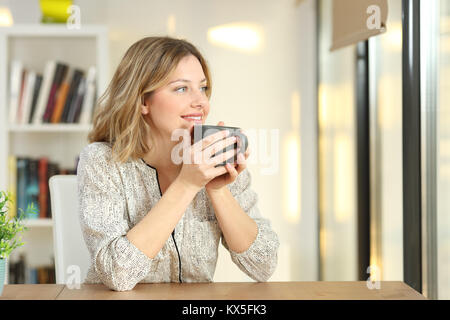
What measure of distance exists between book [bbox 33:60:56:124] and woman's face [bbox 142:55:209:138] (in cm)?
135

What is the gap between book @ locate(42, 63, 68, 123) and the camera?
8.32 feet

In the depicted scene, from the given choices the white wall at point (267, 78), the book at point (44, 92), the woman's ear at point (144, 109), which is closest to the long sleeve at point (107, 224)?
the woman's ear at point (144, 109)

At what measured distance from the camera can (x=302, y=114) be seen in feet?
9.11

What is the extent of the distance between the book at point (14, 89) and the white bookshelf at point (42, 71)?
0.07 feet

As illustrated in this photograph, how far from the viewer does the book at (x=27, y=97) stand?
8.28 ft

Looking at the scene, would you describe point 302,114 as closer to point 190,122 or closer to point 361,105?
point 361,105

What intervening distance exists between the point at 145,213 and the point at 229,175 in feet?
0.84

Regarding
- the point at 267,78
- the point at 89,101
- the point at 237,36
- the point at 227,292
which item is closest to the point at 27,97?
the point at 89,101

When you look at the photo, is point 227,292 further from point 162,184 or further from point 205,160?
point 162,184

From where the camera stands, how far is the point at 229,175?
3.98ft

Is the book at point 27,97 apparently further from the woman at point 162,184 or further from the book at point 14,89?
the woman at point 162,184

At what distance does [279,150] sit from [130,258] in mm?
1778
